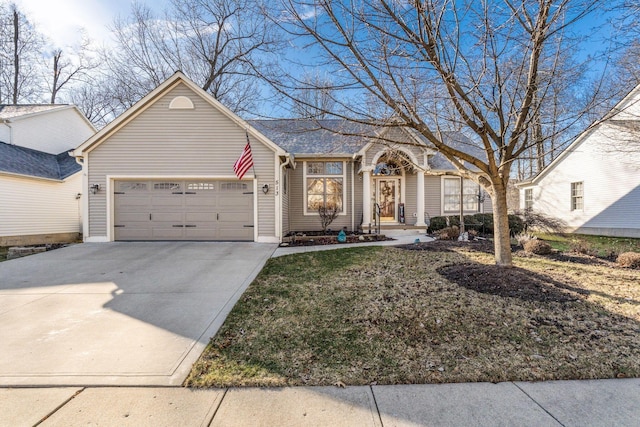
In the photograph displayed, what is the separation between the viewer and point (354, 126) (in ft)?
33.8

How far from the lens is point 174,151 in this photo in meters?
10.2

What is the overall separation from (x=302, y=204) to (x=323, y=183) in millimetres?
1254

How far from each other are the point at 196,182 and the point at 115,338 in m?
7.68

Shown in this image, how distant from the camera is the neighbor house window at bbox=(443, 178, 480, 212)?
13703mm

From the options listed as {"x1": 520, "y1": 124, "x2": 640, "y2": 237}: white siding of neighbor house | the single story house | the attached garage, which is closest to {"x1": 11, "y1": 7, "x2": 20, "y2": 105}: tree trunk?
the single story house

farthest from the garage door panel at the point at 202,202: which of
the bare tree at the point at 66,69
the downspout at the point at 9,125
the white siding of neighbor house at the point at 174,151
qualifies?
the bare tree at the point at 66,69

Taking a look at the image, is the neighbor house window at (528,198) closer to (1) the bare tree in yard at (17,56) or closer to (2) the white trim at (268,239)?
(2) the white trim at (268,239)

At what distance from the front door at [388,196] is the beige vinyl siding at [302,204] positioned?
180 cm

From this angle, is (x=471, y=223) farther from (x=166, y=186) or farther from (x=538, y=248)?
(x=166, y=186)

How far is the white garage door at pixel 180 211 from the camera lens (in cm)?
1028

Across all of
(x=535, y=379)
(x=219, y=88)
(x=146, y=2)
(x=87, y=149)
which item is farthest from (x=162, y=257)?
(x=146, y=2)

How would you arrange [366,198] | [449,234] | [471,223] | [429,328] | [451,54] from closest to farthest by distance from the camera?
[429,328] → [451,54] → [449,234] → [366,198] → [471,223]

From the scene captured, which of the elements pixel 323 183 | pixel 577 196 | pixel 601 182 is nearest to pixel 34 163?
pixel 323 183

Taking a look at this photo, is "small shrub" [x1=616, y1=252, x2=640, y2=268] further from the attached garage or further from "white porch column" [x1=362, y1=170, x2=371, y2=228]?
the attached garage
